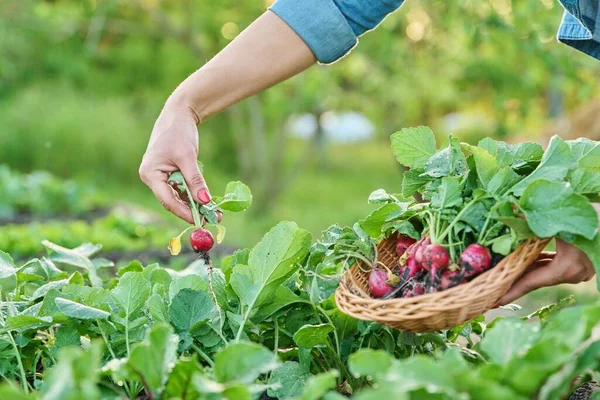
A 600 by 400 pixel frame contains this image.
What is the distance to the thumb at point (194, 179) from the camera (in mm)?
2039

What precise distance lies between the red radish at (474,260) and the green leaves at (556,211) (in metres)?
0.12

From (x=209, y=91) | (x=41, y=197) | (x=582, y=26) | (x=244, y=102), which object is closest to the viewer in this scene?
(x=209, y=91)

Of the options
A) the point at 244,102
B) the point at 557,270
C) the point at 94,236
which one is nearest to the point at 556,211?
the point at 557,270

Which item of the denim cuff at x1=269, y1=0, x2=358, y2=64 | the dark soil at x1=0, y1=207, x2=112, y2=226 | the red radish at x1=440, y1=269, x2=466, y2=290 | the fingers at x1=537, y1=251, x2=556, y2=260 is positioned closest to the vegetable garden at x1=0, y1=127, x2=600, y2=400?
the red radish at x1=440, y1=269, x2=466, y2=290

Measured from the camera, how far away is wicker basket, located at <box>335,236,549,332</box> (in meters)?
1.62

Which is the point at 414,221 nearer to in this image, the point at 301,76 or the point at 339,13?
the point at 339,13

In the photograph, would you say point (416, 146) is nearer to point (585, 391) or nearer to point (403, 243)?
point (403, 243)

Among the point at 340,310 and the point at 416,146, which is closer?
the point at 340,310

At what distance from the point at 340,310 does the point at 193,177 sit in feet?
1.69

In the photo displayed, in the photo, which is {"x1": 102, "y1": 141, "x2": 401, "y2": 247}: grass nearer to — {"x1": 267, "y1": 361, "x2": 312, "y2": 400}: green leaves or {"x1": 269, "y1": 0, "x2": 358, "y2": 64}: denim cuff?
{"x1": 269, "y1": 0, "x2": 358, "y2": 64}: denim cuff

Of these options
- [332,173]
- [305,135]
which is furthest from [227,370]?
[305,135]

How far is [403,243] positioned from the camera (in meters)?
1.99

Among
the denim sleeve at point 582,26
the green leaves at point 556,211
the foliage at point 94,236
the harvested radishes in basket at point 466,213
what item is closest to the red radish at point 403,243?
the harvested radishes in basket at point 466,213

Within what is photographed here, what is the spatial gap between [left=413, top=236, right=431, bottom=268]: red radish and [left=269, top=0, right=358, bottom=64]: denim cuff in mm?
697
